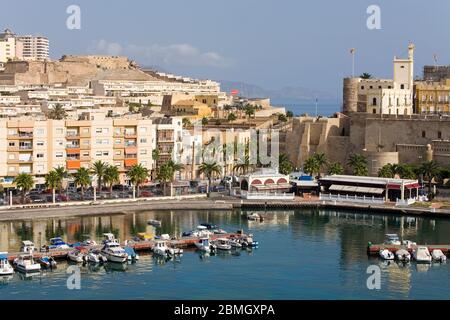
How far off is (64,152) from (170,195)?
699 cm

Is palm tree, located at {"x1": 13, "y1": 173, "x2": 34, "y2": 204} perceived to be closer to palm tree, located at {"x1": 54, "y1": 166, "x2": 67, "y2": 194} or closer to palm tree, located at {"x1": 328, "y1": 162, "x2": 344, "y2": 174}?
palm tree, located at {"x1": 54, "y1": 166, "x2": 67, "y2": 194}

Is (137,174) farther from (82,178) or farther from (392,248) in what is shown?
(392,248)

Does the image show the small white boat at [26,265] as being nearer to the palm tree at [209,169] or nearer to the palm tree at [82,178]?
the palm tree at [82,178]

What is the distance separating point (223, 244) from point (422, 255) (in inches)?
346

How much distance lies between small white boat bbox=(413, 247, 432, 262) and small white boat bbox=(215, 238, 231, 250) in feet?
27.1

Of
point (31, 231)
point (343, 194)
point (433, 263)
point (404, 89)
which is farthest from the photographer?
point (404, 89)

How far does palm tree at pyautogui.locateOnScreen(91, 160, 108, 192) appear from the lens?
171 ft

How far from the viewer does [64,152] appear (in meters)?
53.5

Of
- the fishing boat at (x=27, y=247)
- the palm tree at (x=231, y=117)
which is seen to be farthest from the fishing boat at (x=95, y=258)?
the palm tree at (x=231, y=117)

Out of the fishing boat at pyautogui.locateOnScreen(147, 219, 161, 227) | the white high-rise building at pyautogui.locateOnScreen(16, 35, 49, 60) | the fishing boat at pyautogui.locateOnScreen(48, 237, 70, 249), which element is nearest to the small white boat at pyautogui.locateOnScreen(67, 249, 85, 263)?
the fishing boat at pyautogui.locateOnScreen(48, 237, 70, 249)

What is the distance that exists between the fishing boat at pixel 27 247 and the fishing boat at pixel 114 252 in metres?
2.93

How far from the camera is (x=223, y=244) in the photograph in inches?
1556
